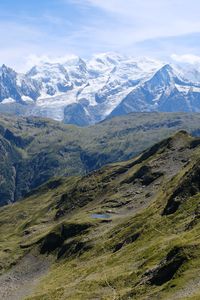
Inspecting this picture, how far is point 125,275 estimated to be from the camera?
5463 inches

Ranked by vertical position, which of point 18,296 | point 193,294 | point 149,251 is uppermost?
point 193,294

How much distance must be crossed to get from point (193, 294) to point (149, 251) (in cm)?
5777

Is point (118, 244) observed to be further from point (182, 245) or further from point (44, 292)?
point (182, 245)

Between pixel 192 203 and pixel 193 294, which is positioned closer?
pixel 193 294

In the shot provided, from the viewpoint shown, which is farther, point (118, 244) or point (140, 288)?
point (118, 244)

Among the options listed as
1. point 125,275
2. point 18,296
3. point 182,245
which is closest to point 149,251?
point 125,275

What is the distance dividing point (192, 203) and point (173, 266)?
7499 centimetres

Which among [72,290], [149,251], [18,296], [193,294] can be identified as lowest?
[18,296]

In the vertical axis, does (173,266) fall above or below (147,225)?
above

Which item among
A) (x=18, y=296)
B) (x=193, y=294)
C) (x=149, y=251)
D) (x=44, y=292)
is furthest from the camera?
(x=18, y=296)

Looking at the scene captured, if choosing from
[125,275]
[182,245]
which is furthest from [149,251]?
[182,245]

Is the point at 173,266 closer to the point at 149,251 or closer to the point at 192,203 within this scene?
the point at 149,251

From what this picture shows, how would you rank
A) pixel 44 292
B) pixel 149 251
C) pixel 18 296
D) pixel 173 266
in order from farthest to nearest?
pixel 18 296
pixel 44 292
pixel 149 251
pixel 173 266

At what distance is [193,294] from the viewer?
94125 mm
